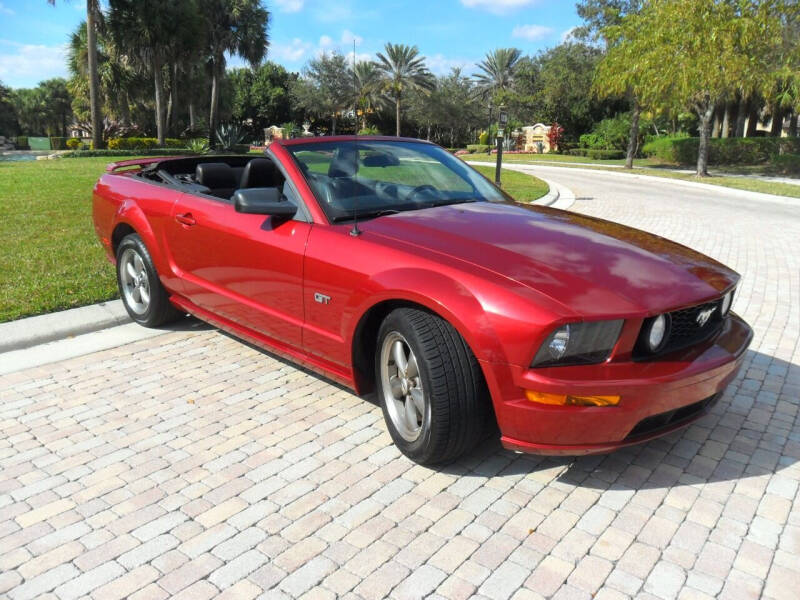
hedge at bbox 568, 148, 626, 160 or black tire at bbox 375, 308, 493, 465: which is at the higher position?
hedge at bbox 568, 148, 626, 160

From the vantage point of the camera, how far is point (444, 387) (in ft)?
9.23

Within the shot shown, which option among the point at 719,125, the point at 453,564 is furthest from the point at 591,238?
the point at 719,125

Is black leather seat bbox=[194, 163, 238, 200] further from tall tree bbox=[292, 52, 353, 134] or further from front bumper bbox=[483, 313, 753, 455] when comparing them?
tall tree bbox=[292, 52, 353, 134]

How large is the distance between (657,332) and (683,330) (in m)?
0.28

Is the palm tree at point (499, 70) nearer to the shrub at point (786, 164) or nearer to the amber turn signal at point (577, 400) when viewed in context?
the shrub at point (786, 164)

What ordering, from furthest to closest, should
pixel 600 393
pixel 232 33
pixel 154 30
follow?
pixel 232 33 < pixel 154 30 < pixel 600 393

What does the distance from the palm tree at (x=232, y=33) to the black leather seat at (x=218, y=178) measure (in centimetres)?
3985

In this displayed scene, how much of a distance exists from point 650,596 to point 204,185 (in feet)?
13.5

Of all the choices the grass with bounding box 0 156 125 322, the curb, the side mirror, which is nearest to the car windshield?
the side mirror

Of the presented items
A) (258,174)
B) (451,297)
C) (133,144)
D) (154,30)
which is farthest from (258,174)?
(154,30)

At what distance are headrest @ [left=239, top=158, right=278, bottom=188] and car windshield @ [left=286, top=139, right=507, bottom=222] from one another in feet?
1.21

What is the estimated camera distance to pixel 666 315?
2803 mm

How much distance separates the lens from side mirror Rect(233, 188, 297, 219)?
353 cm

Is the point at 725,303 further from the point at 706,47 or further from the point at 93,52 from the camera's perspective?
the point at 93,52
